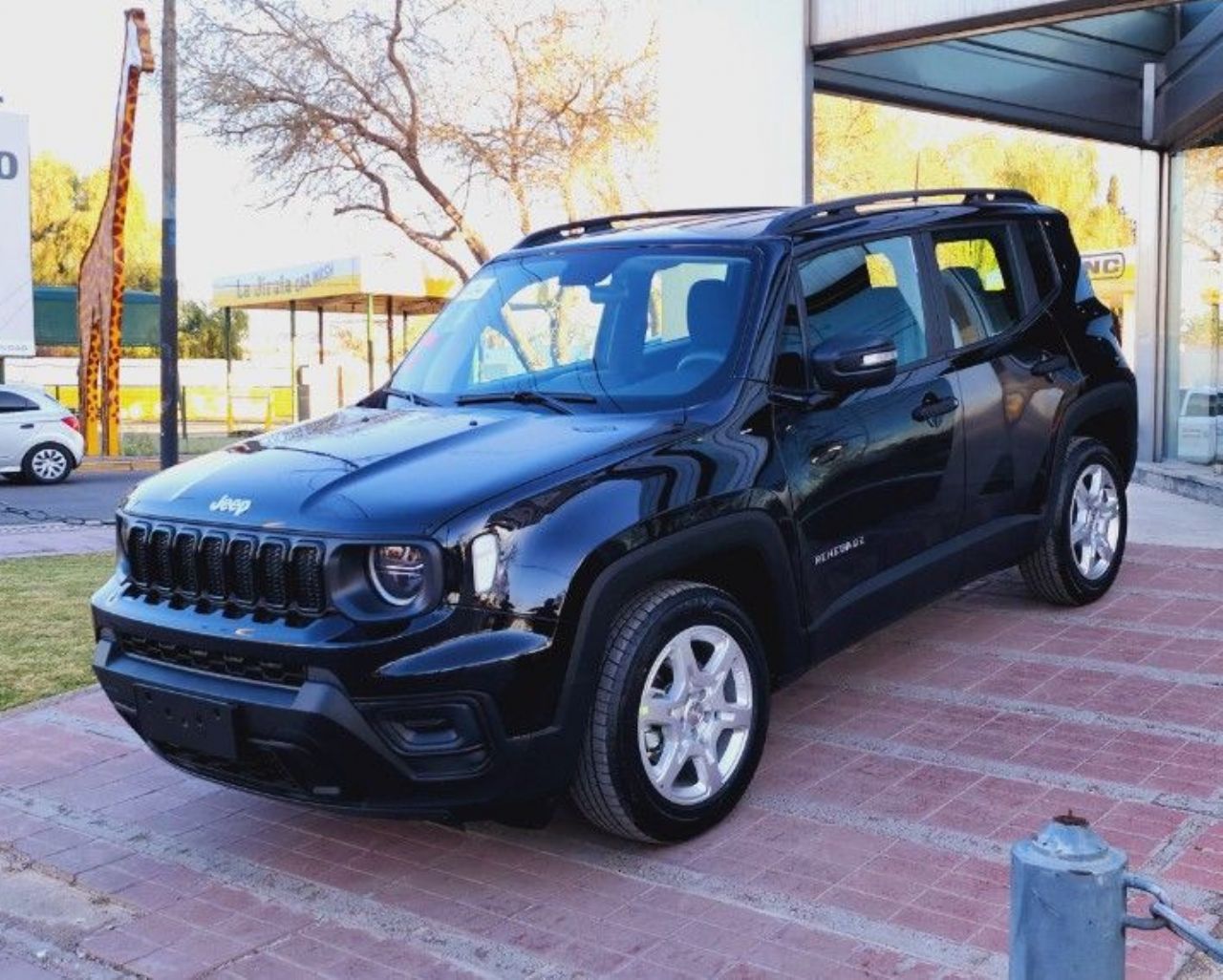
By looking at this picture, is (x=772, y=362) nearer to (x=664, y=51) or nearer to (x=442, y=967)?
(x=442, y=967)

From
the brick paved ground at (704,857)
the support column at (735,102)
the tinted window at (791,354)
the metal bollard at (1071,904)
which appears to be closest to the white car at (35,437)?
the support column at (735,102)

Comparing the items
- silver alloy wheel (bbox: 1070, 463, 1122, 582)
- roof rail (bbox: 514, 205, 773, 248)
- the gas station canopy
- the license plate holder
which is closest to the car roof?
roof rail (bbox: 514, 205, 773, 248)

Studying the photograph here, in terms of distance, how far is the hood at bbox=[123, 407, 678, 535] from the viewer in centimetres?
384

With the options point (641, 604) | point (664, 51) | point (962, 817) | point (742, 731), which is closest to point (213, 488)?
point (641, 604)

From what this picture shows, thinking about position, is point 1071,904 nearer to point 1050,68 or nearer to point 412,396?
point 412,396

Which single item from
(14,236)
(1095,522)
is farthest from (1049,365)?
(14,236)

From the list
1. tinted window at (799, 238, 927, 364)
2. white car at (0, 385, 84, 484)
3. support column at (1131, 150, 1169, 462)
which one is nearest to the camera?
tinted window at (799, 238, 927, 364)

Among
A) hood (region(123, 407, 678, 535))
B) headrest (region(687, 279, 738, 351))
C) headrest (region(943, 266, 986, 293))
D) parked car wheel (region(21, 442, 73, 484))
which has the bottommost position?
parked car wheel (region(21, 442, 73, 484))

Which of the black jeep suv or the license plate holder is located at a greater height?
the black jeep suv

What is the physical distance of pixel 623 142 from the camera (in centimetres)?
3027

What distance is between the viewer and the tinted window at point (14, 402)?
21.4 meters

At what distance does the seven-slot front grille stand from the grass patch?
2.45 metres

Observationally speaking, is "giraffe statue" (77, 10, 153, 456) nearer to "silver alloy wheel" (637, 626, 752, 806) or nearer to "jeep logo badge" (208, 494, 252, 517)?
"jeep logo badge" (208, 494, 252, 517)

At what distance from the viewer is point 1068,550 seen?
21.7 ft
